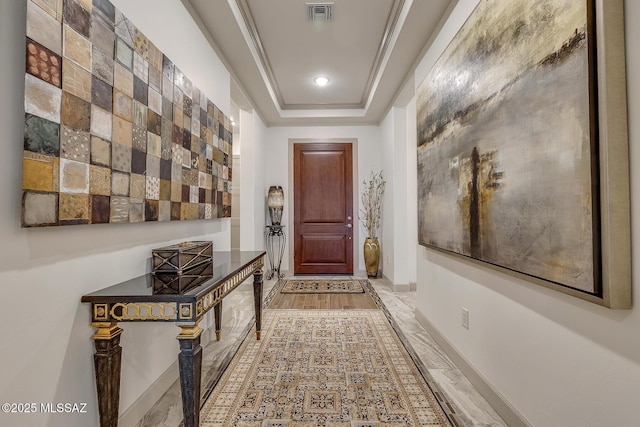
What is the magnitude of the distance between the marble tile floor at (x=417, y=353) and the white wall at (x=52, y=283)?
19cm

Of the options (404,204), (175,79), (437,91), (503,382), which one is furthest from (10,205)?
(404,204)

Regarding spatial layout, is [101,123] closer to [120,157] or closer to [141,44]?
[120,157]

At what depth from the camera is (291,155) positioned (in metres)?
5.28

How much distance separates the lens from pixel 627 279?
3.04 ft

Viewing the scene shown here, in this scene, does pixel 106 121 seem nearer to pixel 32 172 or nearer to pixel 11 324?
pixel 32 172

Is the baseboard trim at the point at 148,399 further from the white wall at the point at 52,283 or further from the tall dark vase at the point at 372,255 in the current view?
the tall dark vase at the point at 372,255

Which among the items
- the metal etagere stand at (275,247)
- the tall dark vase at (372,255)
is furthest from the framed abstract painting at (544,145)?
the metal etagere stand at (275,247)

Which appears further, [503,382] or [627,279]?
[503,382]

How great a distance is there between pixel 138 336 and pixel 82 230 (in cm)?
67

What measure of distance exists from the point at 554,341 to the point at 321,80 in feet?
11.7

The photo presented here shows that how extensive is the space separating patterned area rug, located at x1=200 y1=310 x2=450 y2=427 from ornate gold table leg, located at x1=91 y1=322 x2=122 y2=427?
0.48 metres

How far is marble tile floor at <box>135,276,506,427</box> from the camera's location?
5.26 ft

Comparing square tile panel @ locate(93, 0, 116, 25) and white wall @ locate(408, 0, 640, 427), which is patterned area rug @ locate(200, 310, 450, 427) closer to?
white wall @ locate(408, 0, 640, 427)

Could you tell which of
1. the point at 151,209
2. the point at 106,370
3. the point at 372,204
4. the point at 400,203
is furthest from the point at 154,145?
the point at 372,204
